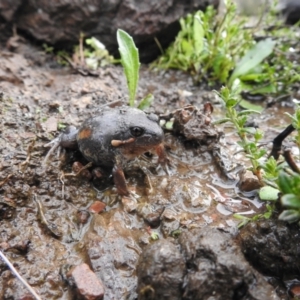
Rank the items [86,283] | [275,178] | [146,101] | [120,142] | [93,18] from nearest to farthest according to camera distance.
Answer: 1. [86,283]
2. [275,178]
3. [120,142]
4. [146,101]
5. [93,18]

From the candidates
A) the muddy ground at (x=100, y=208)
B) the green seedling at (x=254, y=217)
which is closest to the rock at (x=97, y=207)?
the muddy ground at (x=100, y=208)

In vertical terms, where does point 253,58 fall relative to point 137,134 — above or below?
above

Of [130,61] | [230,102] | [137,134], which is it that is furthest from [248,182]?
[130,61]

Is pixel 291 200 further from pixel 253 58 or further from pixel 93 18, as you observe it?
pixel 93 18

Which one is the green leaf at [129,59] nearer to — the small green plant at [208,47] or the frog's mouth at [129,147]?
the frog's mouth at [129,147]

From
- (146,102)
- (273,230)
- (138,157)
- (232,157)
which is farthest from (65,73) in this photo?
(273,230)

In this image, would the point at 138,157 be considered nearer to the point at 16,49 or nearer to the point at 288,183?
the point at 288,183

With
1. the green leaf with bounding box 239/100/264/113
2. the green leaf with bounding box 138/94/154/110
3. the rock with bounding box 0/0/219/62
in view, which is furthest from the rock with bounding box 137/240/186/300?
the rock with bounding box 0/0/219/62
